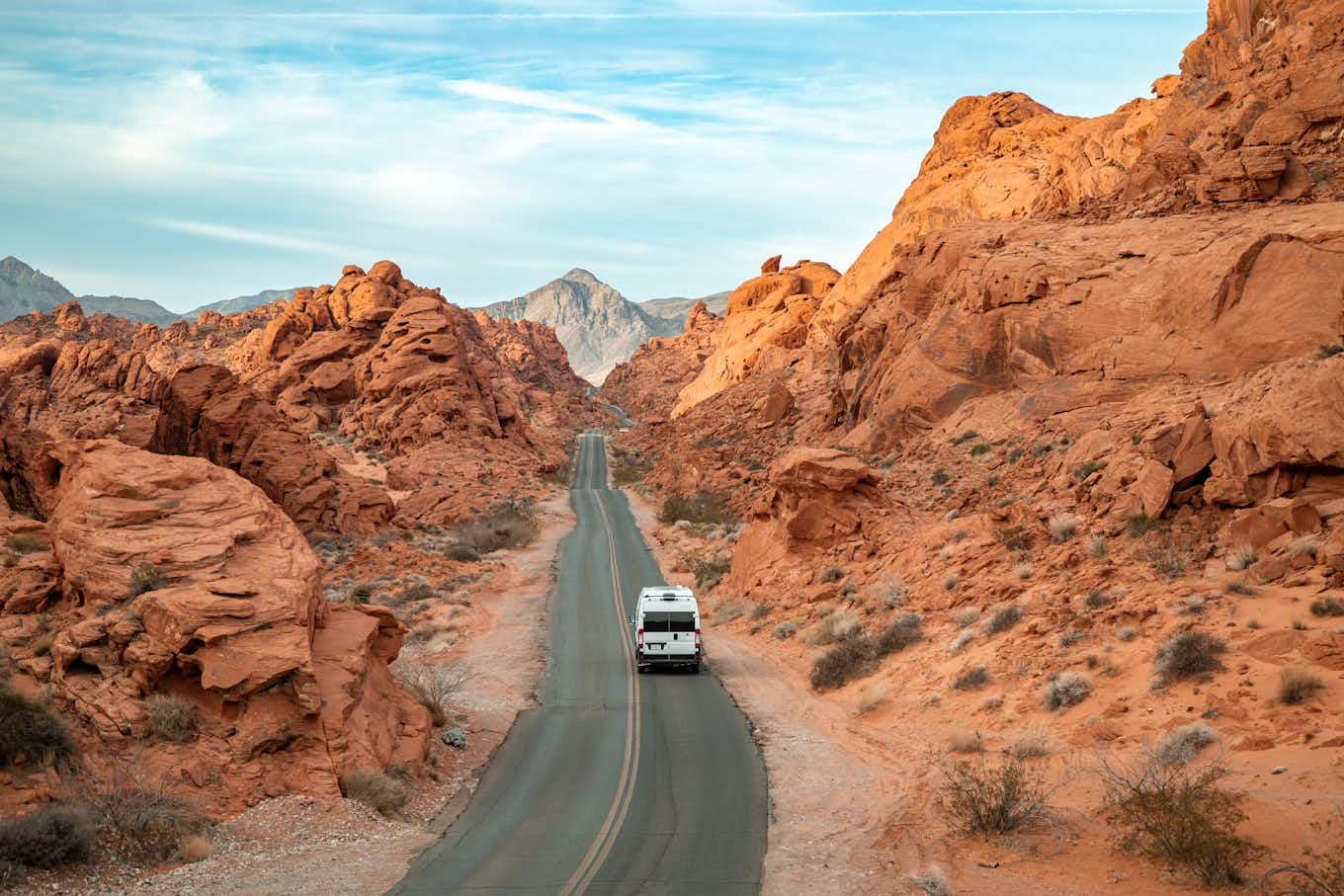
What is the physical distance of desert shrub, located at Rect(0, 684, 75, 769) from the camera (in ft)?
34.8

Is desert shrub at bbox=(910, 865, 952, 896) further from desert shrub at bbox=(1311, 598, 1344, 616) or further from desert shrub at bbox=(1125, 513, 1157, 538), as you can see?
desert shrub at bbox=(1125, 513, 1157, 538)

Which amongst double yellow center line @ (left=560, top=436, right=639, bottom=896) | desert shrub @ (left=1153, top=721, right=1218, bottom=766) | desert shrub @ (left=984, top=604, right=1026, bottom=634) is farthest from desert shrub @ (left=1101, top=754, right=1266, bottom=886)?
desert shrub @ (left=984, top=604, right=1026, bottom=634)

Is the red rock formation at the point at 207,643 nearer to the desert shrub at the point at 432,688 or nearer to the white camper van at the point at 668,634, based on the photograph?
the desert shrub at the point at 432,688

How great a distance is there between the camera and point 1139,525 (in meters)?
18.8

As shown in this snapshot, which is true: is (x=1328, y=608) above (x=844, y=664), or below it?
above

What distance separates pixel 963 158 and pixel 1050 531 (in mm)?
49383

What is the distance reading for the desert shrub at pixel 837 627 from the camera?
2317 cm

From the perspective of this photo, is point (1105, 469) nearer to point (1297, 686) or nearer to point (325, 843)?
point (1297, 686)

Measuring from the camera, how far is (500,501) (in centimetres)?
5456

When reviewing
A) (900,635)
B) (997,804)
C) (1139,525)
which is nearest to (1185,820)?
(997,804)

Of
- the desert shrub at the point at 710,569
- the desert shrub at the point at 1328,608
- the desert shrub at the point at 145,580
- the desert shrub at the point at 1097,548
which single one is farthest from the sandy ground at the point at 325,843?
the desert shrub at the point at 710,569

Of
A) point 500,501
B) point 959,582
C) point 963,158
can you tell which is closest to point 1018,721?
point 959,582

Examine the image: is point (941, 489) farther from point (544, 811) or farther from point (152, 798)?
point (152, 798)

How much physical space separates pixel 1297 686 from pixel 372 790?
12707mm
